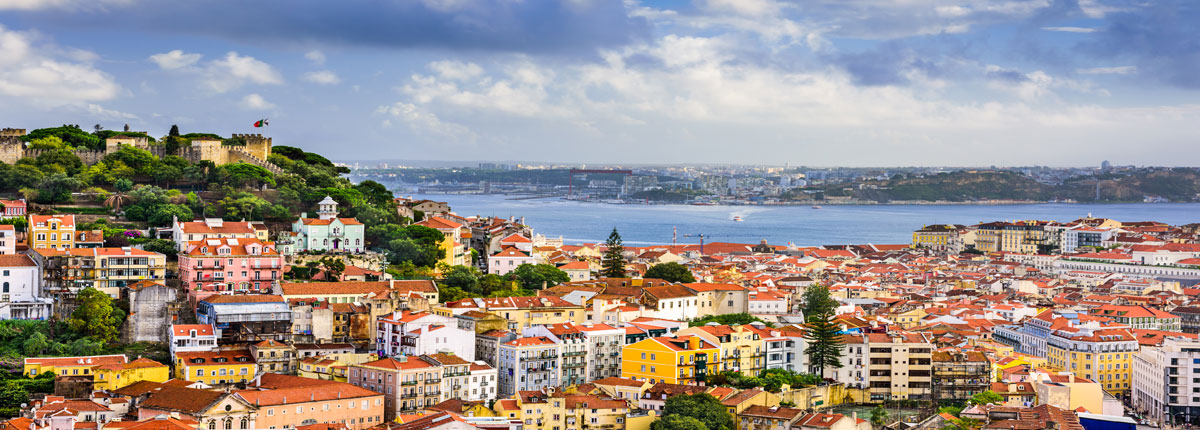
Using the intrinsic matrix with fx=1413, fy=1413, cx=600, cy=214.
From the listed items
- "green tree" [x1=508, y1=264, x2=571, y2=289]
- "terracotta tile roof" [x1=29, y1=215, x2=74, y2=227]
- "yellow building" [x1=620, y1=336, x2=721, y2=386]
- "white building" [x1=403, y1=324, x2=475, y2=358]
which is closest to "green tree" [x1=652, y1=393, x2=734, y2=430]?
"yellow building" [x1=620, y1=336, x2=721, y2=386]

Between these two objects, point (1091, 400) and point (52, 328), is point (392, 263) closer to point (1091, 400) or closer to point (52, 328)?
point (52, 328)

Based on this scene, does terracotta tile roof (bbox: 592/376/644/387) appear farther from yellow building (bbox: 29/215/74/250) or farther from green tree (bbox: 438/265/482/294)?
yellow building (bbox: 29/215/74/250)

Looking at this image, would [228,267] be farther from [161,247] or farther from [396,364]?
[396,364]

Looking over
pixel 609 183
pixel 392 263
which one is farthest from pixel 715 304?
pixel 609 183

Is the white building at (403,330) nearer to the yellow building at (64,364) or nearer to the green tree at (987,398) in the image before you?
the yellow building at (64,364)

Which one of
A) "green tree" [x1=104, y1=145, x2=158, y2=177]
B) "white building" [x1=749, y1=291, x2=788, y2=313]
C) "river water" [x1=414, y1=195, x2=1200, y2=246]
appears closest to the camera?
"white building" [x1=749, y1=291, x2=788, y2=313]
